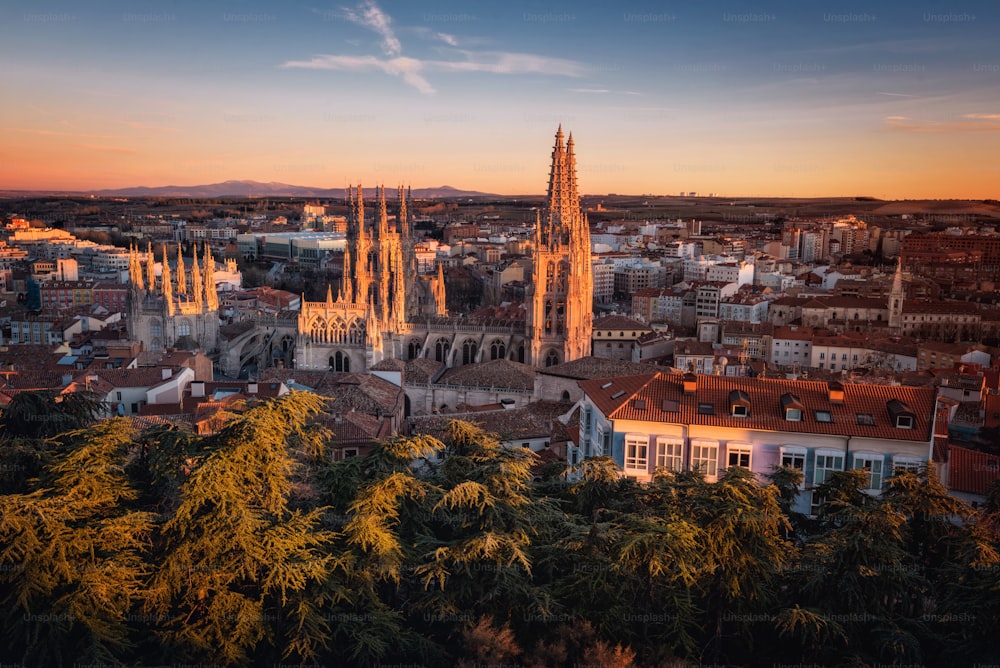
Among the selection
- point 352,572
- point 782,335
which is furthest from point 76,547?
point 782,335

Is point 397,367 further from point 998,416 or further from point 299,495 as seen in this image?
point 998,416

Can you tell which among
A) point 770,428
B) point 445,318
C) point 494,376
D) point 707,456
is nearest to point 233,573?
point 707,456

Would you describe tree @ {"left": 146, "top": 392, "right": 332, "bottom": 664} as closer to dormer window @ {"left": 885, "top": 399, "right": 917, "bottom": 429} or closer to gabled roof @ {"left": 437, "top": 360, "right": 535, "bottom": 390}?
dormer window @ {"left": 885, "top": 399, "right": 917, "bottom": 429}

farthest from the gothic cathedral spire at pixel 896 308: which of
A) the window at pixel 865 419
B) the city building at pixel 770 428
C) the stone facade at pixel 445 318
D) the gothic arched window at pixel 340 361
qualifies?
the window at pixel 865 419

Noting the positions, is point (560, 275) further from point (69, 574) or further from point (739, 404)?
point (69, 574)

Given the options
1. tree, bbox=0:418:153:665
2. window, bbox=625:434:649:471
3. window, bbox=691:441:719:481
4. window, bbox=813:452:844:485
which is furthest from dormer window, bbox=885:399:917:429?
tree, bbox=0:418:153:665

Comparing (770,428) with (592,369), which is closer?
(770,428)
